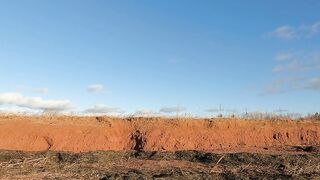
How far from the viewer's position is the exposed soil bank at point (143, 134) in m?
24.0

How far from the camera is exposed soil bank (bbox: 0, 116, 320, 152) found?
24047 millimetres

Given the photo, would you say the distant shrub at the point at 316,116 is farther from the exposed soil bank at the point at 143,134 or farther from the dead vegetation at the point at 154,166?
the dead vegetation at the point at 154,166

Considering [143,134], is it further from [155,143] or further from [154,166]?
[154,166]

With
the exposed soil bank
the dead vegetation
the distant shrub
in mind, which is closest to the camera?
the dead vegetation

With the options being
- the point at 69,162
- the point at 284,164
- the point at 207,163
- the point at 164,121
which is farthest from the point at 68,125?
the point at 284,164

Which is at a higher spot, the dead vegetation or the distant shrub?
the distant shrub

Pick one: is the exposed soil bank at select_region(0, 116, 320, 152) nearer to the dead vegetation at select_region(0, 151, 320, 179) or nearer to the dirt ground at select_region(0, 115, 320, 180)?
the dirt ground at select_region(0, 115, 320, 180)

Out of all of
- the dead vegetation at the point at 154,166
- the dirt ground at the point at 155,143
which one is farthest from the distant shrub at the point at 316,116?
→ the dead vegetation at the point at 154,166

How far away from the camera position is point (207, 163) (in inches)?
739

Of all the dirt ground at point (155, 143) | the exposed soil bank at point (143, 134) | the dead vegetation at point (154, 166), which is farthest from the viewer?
the exposed soil bank at point (143, 134)

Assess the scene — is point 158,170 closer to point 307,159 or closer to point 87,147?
point 307,159

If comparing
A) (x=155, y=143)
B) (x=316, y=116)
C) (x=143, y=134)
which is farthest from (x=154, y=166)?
(x=316, y=116)

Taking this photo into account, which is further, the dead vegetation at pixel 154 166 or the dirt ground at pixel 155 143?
the dirt ground at pixel 155 143

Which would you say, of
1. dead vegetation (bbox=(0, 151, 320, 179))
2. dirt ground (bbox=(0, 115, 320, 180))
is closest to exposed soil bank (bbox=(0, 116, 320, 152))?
dirt ground (bbox=(0, 115, 320, 180))
